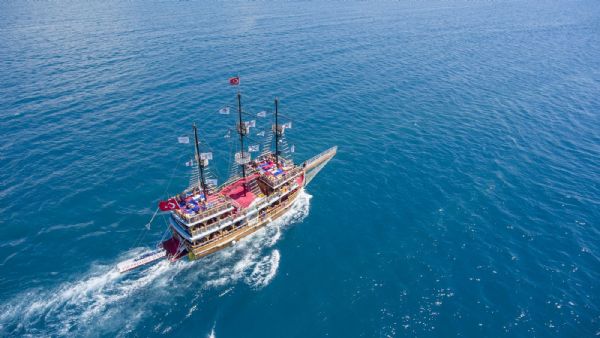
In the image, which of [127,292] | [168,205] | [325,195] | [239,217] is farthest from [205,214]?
[325,195]

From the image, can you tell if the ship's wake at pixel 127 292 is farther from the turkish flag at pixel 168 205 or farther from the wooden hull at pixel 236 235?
the turkish flag at pixel 168 205

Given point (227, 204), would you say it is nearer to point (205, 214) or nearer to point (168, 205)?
point (205, 214)

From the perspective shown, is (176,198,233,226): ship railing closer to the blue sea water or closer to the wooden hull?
the wooden hull

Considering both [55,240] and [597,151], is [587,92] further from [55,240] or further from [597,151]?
[55,240]

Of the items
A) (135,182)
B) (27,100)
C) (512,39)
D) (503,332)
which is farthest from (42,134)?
(512,39)

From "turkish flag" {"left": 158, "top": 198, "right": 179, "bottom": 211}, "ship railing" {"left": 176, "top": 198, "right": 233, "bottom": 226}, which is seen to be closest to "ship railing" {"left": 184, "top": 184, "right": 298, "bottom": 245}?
"ship railing" {"left": 176, "top": 198, "right": 233, "bottom": 226}
